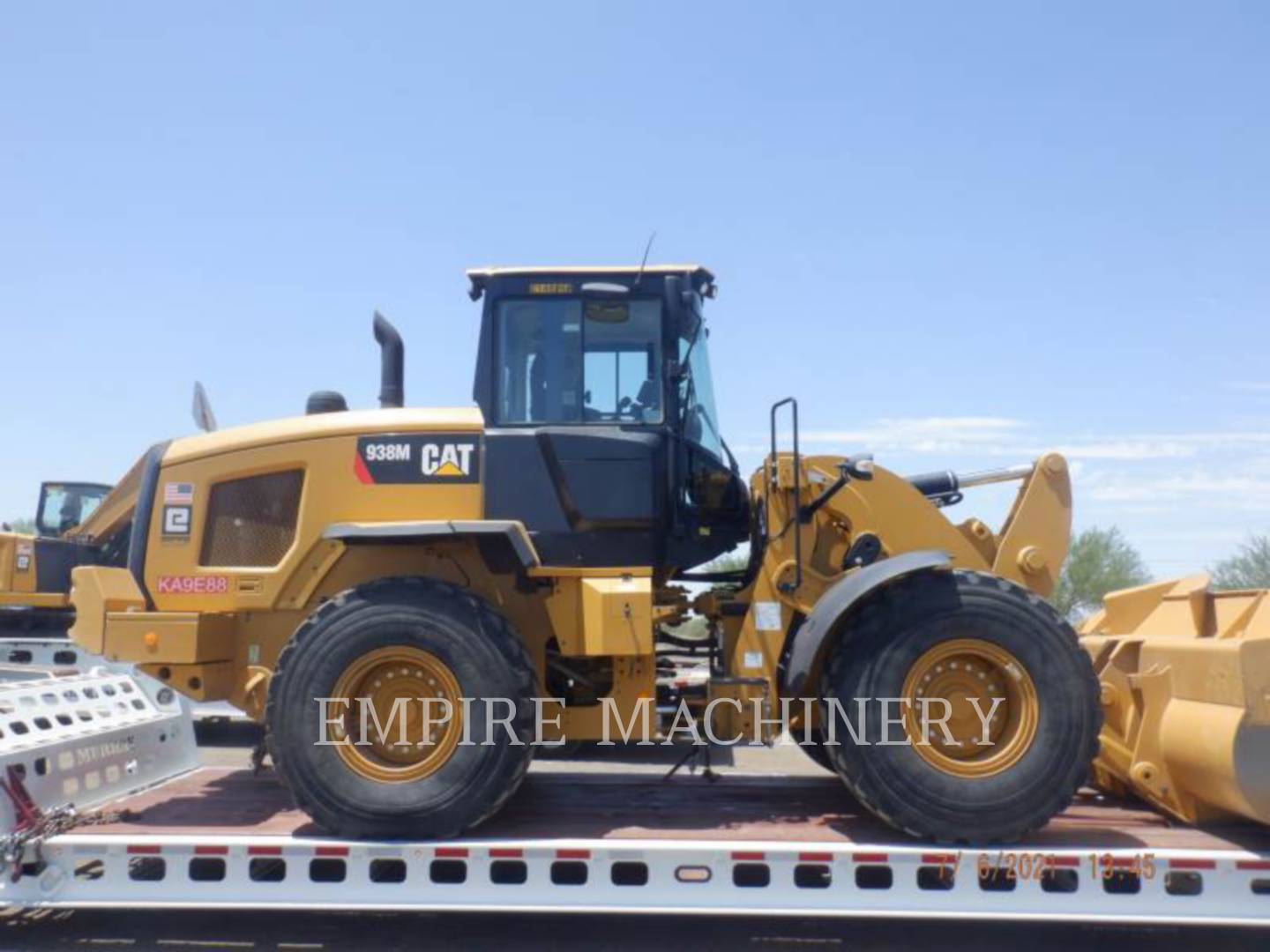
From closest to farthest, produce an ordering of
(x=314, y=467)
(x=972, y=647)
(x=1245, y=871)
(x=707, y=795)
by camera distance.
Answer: (x=1245, y=871), (x=972, y=647), (x=314, y=467), (x=707, y=795)

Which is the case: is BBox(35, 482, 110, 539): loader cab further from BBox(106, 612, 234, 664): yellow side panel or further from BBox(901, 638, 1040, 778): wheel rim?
BBox(901, 638, 1040, 778): wheel rim

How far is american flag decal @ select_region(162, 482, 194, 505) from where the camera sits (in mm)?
5949

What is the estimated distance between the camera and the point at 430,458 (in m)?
5.71

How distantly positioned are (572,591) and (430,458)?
1033mm

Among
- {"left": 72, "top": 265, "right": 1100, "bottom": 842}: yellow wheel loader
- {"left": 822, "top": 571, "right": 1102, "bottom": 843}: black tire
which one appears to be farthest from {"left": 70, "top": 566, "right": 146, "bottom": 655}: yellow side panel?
{"left": 822, "top": 571, "right": 1102, "bottom": 843}: black tire

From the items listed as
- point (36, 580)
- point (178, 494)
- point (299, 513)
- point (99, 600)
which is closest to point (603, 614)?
point (299, 513)

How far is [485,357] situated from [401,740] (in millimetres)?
2077

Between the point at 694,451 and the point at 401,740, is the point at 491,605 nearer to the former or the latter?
the point at 401,740

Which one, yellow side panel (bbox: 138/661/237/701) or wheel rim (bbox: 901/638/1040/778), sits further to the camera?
yellow side panel (bbox: 138/661/237/701)

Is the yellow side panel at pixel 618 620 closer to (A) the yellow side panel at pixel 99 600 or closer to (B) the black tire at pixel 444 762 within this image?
(B) the black tire at pixel 444 762

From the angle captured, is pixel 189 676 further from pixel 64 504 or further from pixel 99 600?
pixel 64 504

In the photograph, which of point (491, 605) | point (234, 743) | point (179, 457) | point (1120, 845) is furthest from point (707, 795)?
point (234, 743)

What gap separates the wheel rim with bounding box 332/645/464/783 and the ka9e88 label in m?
0.97

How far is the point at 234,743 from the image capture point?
1164cm
